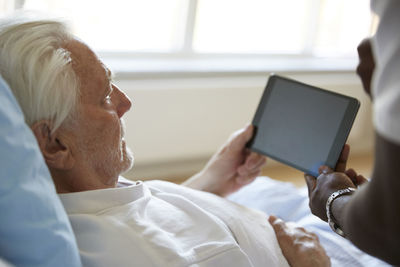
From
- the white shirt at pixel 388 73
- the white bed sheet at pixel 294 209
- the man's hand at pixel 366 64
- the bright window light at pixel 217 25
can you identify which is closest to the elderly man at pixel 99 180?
the white bed sheet at pixel 294 209

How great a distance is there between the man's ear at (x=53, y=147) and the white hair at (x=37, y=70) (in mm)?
16

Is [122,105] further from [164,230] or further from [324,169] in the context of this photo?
[324,169]

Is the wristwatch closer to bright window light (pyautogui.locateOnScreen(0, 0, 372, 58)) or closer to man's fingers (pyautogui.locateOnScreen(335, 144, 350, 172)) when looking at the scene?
man's fingers (pyautogui.locateOnScreen(335, 144, 350, 172))

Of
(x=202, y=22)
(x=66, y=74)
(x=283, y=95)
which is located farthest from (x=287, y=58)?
(x=66, y=74)

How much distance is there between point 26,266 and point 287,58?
262 centimetres

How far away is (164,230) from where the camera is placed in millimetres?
1149

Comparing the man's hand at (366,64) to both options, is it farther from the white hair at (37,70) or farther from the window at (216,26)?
the window at (216,26)

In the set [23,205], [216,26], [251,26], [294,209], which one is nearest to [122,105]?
[23,205]

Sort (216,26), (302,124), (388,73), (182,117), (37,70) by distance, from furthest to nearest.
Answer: (216,26), (182,117), (302,124), (37,70), (388,73)

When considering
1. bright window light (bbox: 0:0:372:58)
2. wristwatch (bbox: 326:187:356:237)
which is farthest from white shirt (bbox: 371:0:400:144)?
bright window light (bbox: 0:0:372:58)

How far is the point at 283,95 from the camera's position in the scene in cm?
150

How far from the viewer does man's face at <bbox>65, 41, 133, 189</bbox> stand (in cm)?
111

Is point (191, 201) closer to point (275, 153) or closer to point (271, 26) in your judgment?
point (275, 153)

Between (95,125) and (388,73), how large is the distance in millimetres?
645
